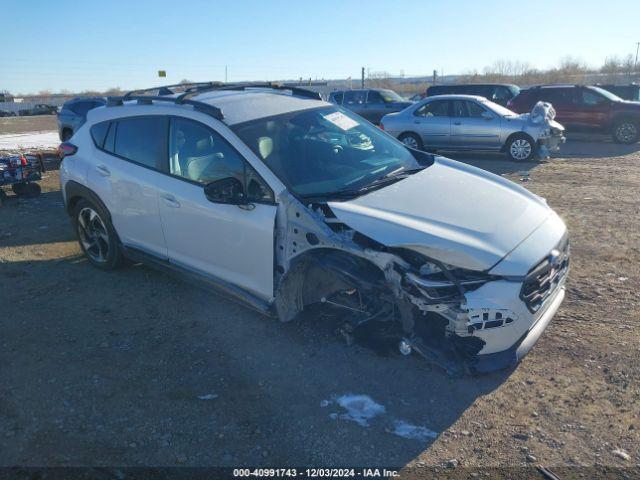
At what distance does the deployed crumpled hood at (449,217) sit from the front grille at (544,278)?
0.21 meters

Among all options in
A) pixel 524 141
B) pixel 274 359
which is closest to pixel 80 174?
pixel 274 359

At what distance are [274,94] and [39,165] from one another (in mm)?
6544

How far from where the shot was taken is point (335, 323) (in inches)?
167

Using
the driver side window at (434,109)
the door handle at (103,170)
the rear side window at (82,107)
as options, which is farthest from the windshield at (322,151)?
the rear side window at (82,107)

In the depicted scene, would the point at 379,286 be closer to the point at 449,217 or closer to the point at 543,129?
the point at 449,217

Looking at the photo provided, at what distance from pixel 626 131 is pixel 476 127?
6.15m

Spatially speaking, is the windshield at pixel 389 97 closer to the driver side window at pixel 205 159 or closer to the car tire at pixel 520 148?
the car tire at pixel 520 148

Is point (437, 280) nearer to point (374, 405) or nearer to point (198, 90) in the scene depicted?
point (374, 405)

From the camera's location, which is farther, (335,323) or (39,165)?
(39,165)

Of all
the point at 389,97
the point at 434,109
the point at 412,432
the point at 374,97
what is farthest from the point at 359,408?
the point at 389,97

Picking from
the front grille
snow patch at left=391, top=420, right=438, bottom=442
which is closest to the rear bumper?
the front grille

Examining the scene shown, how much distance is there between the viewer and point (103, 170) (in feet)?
16.9

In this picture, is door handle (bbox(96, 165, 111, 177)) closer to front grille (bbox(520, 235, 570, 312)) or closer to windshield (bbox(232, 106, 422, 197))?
windshield (bbox(232, 106, 422, 197))

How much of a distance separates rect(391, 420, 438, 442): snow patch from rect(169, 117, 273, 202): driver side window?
178 cm
